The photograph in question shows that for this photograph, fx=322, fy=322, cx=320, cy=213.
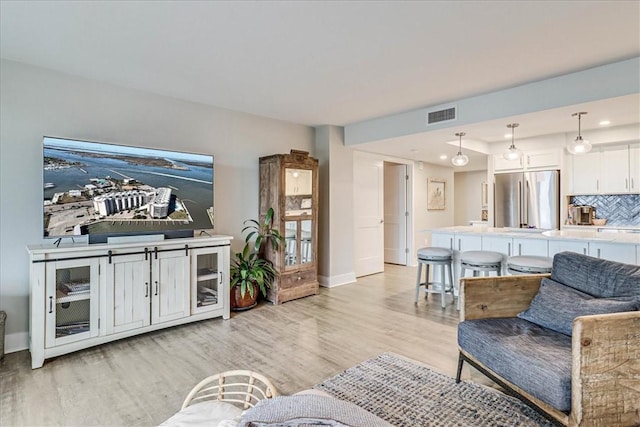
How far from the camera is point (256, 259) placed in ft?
14.0

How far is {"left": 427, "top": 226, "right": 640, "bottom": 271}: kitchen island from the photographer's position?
3053 mm

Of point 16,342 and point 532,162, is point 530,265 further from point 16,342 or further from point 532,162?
point 16,342

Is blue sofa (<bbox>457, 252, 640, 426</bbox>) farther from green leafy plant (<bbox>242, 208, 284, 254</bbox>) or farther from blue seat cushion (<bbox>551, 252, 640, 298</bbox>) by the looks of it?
green leafy plant (<bbox>242, 208, 284, 254</bbox>)

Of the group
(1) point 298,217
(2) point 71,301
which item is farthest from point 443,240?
(2) point 71,301

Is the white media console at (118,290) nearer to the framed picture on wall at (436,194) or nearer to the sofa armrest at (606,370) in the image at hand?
the sofa armrest at (606,370)

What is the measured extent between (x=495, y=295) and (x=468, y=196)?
23.6 feet

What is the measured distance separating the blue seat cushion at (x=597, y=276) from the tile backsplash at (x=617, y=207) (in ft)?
12.7

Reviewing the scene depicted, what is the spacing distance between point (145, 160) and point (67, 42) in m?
1.14

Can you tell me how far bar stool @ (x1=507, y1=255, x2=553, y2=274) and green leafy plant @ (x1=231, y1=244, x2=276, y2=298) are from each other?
2.75m

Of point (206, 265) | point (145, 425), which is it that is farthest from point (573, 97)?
point (145, 425)

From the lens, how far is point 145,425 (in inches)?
72.9

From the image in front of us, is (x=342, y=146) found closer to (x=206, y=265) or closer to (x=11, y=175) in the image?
(x=206, y=265)

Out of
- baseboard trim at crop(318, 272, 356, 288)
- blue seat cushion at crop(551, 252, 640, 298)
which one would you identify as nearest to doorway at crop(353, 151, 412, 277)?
baseboard trim at crop(318, 272, 356, 288)

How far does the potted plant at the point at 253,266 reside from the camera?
3.94 metres
